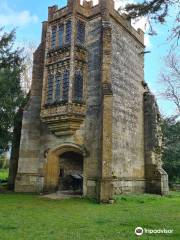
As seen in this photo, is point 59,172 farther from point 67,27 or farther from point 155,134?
point 67,27

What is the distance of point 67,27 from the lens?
20.8 m

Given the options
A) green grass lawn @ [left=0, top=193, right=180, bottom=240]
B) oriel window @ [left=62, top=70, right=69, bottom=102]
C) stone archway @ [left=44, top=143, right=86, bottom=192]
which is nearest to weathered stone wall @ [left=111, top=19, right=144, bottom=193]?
stone archway @ [left=44, top=143, right=86, bottom=192]

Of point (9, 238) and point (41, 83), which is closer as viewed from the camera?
point (9, 238)

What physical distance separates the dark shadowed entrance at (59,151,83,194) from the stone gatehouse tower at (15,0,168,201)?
8 centimetres

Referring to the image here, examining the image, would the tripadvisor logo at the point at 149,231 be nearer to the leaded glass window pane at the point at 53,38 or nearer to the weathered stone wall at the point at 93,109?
the weathered stone wall at the point at 93,109

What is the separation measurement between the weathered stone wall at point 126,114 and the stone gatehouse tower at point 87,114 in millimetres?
66

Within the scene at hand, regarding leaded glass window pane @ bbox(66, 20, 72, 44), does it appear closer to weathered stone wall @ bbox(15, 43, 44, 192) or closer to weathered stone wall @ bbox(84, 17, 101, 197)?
weathered stone wall @ bbox(84, 17, 101, 197)

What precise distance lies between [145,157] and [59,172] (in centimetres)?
681

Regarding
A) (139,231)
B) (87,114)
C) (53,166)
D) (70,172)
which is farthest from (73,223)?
(70,172)

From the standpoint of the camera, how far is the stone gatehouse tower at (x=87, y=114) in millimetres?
18609

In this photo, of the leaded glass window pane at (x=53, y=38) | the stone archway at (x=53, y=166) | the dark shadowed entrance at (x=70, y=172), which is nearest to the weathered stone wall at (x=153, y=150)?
the dark shadowed entrance at (x=70, y=172)

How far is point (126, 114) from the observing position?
2097 cm

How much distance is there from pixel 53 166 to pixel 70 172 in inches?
109

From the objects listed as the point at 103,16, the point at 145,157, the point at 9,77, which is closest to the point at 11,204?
the point at 9,77
